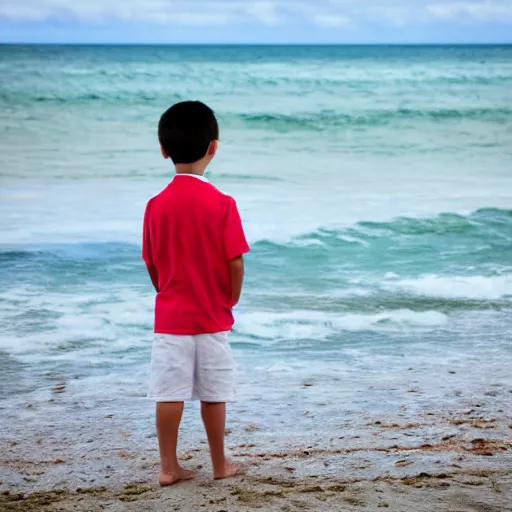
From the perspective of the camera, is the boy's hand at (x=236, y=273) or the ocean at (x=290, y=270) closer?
the boy's hand at (x=236, y=273)

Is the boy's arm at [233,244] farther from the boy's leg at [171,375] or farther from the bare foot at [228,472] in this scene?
the bare foot at [228,472]

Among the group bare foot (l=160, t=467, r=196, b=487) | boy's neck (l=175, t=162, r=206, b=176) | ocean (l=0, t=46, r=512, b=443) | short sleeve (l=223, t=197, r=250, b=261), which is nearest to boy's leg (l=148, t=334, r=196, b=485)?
bare foot (l=160, t=467, r=196, b=487)

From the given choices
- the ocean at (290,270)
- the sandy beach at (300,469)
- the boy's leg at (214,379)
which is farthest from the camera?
the ocean at (290,270)

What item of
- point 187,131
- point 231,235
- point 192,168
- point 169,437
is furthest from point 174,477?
point 187,131

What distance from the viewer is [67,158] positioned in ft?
52.4

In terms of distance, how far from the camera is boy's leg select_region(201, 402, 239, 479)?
2416 millimetres

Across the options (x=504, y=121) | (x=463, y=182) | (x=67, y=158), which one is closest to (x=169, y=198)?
(x=463, y=182)

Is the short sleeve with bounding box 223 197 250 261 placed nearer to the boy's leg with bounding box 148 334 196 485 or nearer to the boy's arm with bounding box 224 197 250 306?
the boy's arm with bounding box 224 197 250 306

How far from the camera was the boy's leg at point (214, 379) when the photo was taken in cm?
235

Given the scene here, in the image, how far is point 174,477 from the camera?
2443mm

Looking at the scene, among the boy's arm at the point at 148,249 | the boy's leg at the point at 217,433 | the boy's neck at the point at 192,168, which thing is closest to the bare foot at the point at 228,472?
the boy's leg at the point at 217,433

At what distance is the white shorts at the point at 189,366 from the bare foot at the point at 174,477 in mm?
240

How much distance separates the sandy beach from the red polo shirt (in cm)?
48

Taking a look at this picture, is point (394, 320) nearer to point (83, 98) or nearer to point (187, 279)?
point (187, 279)
